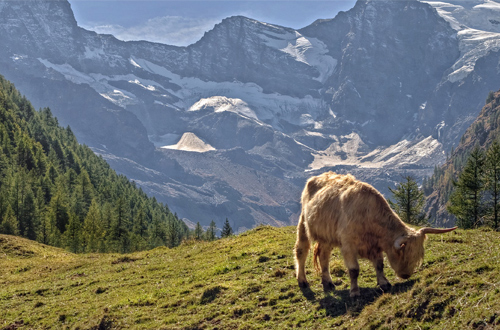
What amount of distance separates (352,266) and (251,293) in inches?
210

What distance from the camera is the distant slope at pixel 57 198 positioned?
82.6 m

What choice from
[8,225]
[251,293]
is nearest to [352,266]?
[251,293]

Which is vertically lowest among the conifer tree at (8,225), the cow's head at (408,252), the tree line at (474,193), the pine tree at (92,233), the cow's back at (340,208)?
the pine tree at (92,233)

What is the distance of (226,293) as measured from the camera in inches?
776

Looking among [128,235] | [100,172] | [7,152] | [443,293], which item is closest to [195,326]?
[443,293]

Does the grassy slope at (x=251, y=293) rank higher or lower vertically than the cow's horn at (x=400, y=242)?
lower

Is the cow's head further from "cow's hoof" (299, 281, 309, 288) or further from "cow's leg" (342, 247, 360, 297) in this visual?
"cow's hoof" (299, 281, 309, 288)

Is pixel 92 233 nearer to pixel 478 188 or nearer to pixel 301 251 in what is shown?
pixel 478 188

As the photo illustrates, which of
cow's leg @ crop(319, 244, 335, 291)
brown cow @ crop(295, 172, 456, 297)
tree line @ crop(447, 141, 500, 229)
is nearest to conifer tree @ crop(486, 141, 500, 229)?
tree line @ crop(447, 141, 500, 229)

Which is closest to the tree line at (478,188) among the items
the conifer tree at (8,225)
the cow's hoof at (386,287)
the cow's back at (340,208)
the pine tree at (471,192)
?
the pine tree at (471,192)

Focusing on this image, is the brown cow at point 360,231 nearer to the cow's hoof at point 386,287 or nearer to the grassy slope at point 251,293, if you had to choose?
the cow's hoof at point 386,287

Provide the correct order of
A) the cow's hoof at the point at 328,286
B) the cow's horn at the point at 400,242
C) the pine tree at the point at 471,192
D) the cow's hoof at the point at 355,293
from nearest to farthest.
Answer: the cow's horn at the point at 400,242 → the cow's hoof at the point at 355,293 → the cow's hoof at the point at 328,286 → the pine tree at the point at 471,192

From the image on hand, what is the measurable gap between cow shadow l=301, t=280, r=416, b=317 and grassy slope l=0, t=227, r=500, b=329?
39 mm

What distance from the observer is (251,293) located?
19.1m
